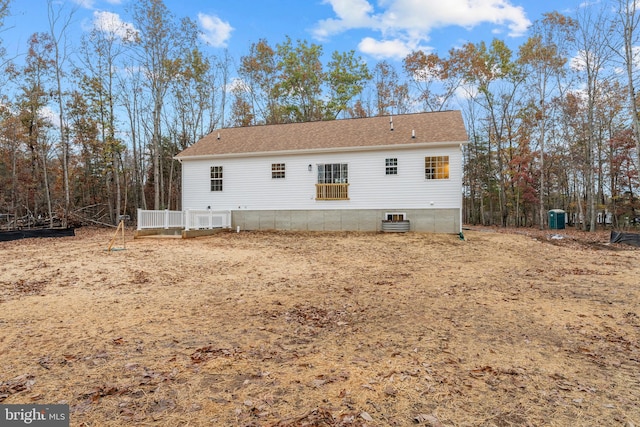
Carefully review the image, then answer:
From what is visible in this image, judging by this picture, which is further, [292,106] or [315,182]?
[292,106]

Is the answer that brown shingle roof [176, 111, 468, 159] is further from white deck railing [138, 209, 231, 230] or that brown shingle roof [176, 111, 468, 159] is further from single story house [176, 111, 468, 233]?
white deck railing [138, 209, 231, 230]

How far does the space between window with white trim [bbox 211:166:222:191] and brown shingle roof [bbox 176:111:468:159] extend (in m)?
0.80

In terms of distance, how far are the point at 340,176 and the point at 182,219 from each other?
307 inches

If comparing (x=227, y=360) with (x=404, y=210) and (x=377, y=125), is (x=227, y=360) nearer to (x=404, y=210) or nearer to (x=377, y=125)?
(x=404, y=210)

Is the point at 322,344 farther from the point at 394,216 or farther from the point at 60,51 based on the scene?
the point at 60,51

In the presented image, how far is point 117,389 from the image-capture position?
9.21ft

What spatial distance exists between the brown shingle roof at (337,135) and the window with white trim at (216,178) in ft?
2.64

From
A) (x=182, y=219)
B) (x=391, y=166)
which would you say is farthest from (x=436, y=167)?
(x=182, y=219)

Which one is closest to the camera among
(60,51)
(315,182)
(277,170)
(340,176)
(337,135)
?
(340,176)

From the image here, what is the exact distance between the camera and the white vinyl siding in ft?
48.7

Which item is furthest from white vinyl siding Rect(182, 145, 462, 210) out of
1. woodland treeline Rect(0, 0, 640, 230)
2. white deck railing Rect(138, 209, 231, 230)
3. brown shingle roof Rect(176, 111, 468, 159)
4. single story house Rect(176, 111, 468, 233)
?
woodland treeline Rect(0, 0, 640, 230)

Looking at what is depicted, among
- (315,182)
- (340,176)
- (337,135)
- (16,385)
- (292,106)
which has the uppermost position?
(292,106)

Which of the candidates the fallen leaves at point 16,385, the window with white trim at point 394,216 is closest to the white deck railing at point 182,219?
the window with white trim at point 394,216

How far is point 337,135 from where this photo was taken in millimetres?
17094
